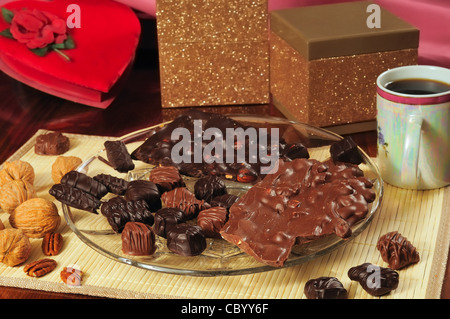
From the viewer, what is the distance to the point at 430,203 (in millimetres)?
958

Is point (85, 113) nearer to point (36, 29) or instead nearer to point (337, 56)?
point (36, 29)

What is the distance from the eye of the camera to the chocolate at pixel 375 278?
0.78 metres

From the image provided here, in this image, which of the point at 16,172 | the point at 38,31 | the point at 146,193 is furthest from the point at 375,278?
A: the point at 38,31

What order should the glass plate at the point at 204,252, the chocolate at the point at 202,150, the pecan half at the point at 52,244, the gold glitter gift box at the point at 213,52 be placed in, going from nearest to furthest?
1. the glass plate at the point at 204,252
2. the pecan half at the point at 52,244
3. the chocolate at the point at 202,150
4. the gold glitter gift box at the point at 213,52

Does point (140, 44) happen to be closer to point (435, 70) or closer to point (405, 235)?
point (435, 70)

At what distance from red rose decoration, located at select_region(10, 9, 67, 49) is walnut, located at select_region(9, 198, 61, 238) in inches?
18.6

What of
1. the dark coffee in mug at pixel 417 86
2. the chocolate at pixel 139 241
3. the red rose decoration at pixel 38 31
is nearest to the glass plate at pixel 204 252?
the chocolate at pixel 139 241

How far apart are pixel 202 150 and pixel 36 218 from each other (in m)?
0.26

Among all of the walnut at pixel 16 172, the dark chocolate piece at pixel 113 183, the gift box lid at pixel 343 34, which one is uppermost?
the gift box lid at pixel 343 34

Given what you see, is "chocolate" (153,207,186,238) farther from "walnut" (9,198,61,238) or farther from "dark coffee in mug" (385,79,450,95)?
"dark coffee in mug" (385,79,450,95)

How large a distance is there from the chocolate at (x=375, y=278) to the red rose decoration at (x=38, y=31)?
29.1 inches

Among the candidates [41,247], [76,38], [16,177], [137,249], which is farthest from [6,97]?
[137,249]

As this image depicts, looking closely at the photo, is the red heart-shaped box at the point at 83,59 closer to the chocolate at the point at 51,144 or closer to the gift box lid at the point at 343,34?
the chocolate at the point at 51,144

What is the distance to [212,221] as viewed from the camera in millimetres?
847
